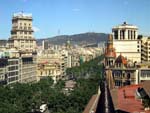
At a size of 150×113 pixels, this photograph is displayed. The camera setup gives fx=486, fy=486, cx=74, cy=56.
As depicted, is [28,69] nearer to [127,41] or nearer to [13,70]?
[13,70]

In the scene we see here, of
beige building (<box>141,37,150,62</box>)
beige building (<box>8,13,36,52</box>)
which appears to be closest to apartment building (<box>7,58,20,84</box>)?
beige building (<box>8,13,36,52</box>)

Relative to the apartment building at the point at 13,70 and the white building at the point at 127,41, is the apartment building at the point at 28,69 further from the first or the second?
the white building at the point at 127,41

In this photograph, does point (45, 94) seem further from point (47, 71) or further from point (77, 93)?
point (47, 71)

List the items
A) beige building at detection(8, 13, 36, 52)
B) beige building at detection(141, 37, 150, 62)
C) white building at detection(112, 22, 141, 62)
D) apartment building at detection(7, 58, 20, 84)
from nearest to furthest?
white building at detection(112, 22, 141, 62) < beige building at detection(141, 37, 150, 62) < apartment building at detection(7, 58, 20, 84) < beige building at detection(8, 13, 36, 52)

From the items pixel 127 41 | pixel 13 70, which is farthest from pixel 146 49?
pixel 13 70

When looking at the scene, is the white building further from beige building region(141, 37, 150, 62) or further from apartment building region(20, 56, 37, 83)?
apartment building region(20, 56, 37, 83)
